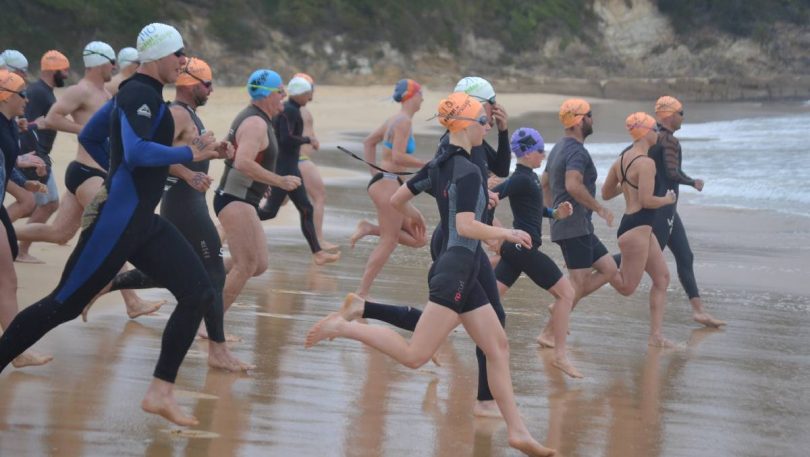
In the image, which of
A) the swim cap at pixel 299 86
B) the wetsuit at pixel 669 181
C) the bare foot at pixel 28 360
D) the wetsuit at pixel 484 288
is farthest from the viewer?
the swim cap at pixel 299 86

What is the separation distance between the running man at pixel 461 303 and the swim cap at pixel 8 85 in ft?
7.78

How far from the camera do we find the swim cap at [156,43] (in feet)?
19.0

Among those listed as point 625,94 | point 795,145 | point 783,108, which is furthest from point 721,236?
point 625,94

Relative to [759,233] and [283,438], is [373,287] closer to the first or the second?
[283,438]

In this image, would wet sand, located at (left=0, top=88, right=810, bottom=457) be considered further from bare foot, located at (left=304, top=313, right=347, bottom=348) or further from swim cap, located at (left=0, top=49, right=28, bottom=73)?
swim cap, located at (left=0, top=49, right=28, bottom=73)

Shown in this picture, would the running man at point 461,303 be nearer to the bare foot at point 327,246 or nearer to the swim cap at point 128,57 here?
the swim cap at point 128,57

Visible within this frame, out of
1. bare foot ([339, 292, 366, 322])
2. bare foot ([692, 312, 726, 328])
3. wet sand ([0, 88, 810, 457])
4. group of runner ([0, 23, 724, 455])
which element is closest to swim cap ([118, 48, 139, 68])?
group of runner ([0, 23, 724, 455])

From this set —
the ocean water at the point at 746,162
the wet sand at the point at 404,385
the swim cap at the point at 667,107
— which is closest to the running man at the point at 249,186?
the wet sand at the point at 404,385

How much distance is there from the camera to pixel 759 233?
1497cm

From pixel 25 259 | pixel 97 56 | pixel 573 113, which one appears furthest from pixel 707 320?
pixel 25 259

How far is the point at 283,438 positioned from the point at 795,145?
80.8 feet

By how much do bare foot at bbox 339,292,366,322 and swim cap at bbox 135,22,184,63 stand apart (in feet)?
4.62

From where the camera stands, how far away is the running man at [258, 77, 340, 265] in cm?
1075

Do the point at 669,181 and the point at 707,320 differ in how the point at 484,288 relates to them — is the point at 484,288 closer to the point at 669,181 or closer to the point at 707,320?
the point at 669,181
